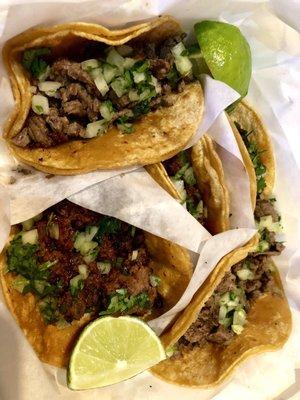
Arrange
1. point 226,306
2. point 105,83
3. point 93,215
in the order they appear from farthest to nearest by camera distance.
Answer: point 226,306
point 93,215
point 105,83

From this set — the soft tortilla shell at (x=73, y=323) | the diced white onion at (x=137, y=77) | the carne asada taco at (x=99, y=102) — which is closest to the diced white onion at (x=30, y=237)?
the soft tortilla shell at (x=73, y=323)

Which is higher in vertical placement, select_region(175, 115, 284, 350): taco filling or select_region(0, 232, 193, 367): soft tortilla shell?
select_region(0, 232, 193, 367): soft tortilla shell

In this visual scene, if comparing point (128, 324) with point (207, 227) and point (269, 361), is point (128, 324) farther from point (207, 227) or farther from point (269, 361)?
point (269, 361)

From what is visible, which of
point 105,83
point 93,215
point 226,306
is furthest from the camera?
point 226,306

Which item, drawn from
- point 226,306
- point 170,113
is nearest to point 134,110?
point 170,113

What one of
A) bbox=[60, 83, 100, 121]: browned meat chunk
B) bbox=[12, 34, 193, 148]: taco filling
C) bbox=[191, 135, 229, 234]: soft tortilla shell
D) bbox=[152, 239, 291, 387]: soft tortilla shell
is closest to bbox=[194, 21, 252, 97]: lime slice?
bbox=[12, 34, 193, 148]: taco filling

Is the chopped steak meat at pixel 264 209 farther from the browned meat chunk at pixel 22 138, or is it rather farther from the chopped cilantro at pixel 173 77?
the browned meat chunk at pixel 22 138

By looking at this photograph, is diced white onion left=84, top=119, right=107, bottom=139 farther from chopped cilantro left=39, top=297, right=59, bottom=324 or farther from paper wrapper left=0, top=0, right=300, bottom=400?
chopped cilantro left=39, top=297, right=59, bottom=324

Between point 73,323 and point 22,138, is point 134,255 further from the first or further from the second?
point 22,138
